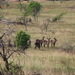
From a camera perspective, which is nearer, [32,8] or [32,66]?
[32,66]

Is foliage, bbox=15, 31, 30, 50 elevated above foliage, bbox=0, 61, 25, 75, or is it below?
below

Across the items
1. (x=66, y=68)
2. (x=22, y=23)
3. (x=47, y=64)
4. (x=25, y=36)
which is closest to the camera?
(x=66, y=68)

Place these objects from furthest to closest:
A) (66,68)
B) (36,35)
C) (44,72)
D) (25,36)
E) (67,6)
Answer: (67,6)
(36,35)
(25,36)
(66,68)
(44,72)

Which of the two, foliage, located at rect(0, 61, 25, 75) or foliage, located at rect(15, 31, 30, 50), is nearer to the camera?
foliage, located at rect(0, 61, 25, 75)

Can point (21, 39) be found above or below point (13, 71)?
below

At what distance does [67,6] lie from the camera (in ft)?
217

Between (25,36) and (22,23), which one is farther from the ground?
(25,36)

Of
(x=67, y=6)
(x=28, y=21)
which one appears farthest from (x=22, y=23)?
(x=67, y=6)

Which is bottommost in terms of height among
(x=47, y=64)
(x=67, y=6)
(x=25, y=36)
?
(x=67, y=6)

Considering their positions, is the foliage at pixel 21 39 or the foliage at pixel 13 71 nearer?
the foliage at pixel 13 71

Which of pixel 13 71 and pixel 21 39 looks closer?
pixel 13 71

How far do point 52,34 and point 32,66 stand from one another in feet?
66.8

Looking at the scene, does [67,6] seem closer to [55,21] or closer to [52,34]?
[55,21]

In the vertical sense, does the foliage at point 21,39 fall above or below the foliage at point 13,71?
below
